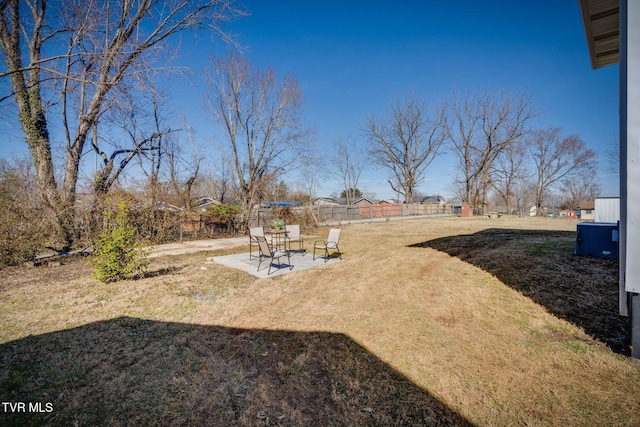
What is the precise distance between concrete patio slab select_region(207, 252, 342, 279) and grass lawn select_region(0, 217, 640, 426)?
2.56 ft

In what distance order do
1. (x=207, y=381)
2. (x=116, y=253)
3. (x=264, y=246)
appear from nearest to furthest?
(x=207, y=381) < (x=116, y=253) < (x=264, y=246)

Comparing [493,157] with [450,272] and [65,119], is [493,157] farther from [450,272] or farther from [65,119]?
[65,119]

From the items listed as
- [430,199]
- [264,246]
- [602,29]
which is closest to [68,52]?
[264,246]

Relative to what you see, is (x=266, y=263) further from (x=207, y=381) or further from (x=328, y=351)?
(x=207, y=381)

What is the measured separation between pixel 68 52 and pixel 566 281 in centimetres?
1474

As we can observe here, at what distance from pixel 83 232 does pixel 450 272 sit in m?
12.3

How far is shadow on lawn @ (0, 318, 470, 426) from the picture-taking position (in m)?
2.19

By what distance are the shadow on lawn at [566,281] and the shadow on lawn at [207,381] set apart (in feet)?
9.41

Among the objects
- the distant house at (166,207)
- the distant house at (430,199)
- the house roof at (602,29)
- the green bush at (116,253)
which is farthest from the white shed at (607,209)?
the distant house at (430,199)

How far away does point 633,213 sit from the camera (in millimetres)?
2574

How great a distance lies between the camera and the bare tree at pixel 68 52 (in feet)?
28.0

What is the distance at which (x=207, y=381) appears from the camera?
265cm

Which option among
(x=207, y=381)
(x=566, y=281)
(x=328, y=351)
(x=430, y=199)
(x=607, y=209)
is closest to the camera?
(x=207, y=381)

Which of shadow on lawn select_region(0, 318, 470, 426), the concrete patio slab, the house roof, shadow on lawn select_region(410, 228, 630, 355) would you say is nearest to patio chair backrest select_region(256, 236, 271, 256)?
the concrete patio slab
